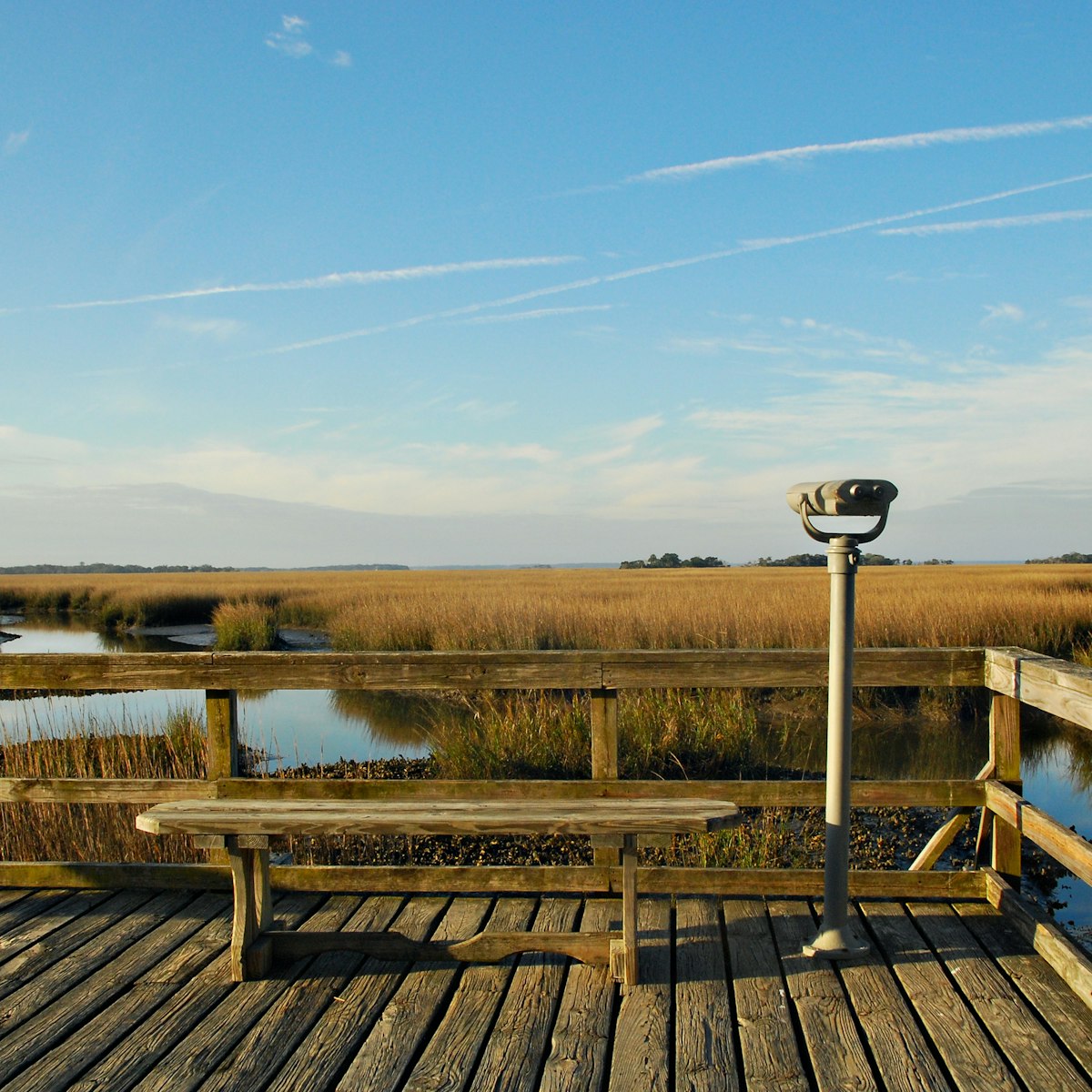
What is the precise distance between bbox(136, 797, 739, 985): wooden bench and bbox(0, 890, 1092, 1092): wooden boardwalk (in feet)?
0.22

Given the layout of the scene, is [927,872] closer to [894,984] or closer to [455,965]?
[894,984]

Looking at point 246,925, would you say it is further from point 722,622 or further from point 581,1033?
point 722,622

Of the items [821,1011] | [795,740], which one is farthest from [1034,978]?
[795,740]

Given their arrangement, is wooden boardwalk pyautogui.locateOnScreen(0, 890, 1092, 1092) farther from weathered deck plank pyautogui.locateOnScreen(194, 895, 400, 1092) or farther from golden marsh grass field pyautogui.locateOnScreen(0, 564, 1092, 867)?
golden marsh grass field pyautogui.locateOnScreen(0, 564, 1092, 867)

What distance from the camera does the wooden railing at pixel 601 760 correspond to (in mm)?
3438

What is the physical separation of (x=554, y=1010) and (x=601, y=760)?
93 cm

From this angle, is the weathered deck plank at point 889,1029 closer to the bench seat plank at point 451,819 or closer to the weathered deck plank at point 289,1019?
the bench seat plank at point 451,819

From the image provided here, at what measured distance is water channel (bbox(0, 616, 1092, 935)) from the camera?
26.9 feet

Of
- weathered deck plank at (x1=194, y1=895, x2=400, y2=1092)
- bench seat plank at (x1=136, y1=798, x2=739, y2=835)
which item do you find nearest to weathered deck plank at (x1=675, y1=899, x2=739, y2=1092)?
bench seat plank at (x1=136, y1=798, x2=739, y2=835)

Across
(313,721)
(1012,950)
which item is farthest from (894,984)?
(313,721)

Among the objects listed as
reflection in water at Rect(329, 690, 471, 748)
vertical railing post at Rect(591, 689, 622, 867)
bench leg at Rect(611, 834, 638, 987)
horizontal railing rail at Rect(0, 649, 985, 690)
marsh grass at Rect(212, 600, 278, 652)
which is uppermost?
horizontal railing rail at Rect(0, 649, 985, 690)

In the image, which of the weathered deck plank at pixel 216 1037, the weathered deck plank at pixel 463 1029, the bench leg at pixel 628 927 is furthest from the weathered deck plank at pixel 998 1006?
the weathered deck plank at pixel 216 1037

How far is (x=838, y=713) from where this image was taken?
3082 millimetres

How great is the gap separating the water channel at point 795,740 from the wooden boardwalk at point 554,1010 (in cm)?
331
